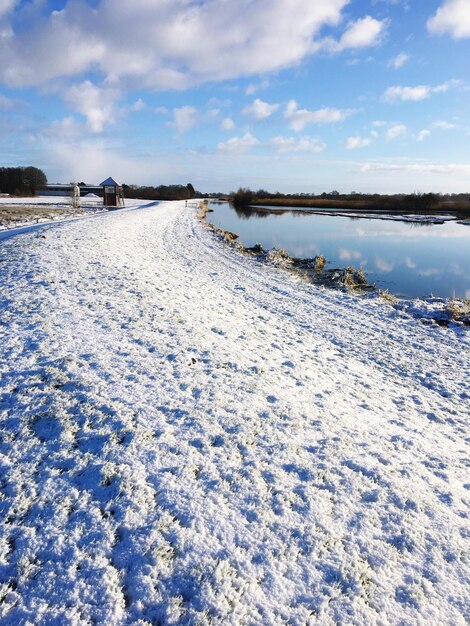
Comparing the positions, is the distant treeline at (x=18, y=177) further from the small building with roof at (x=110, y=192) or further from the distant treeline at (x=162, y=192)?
the small building with roof at (x=110, y=192)

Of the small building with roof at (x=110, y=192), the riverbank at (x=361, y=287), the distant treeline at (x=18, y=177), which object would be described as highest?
the distant treeline at (x=18, y=177)

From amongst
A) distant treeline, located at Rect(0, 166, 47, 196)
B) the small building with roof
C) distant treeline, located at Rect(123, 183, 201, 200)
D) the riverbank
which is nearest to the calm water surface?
the riverbank

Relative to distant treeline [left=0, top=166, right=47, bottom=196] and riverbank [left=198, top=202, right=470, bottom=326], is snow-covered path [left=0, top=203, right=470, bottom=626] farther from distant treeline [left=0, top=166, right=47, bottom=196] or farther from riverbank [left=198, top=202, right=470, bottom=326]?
distant treeline [left=0, top=166, right=47, bottom=196]

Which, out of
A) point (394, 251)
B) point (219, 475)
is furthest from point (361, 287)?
point (394, 251)

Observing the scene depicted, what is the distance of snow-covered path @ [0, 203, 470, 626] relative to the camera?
3229mm

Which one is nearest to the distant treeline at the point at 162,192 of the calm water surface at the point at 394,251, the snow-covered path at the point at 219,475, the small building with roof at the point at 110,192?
the small building with roof at the point at 110,192

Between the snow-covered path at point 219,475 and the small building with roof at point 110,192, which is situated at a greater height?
the small building with roof at point 110,192

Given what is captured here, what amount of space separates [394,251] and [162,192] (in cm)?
11568

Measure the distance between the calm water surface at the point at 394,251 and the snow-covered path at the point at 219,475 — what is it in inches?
396

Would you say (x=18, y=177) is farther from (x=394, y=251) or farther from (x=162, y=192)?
(x=394, y=251)

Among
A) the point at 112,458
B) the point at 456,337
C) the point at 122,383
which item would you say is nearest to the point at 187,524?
the point at 112,458

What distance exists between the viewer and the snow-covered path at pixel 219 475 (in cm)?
323

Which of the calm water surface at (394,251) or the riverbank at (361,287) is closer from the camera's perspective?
the riverbank at (361,287)

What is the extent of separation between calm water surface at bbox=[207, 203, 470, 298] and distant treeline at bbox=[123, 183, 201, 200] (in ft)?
263
